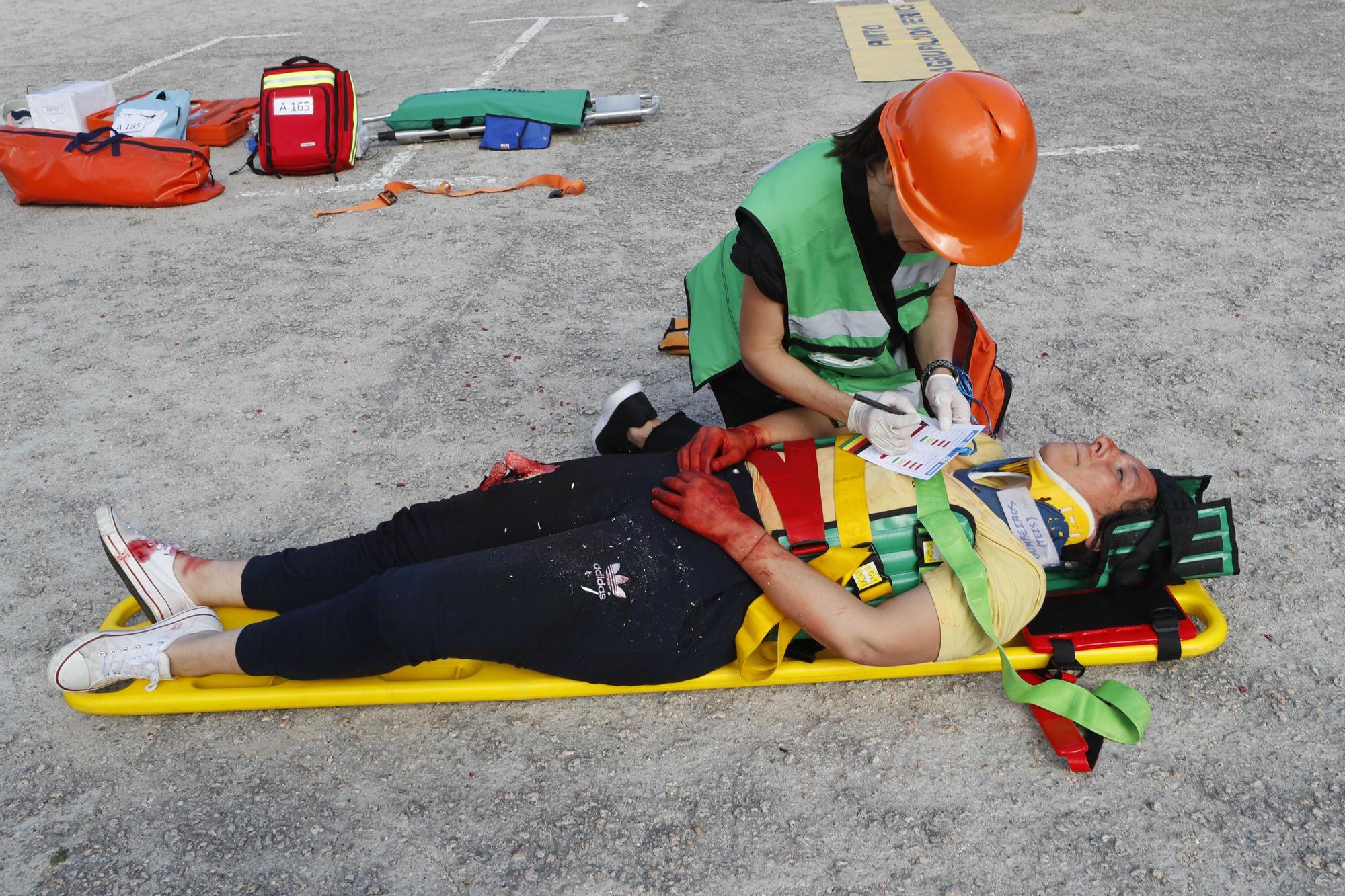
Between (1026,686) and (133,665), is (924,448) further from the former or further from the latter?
(133,665)

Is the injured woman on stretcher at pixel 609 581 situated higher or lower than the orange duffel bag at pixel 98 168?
higher

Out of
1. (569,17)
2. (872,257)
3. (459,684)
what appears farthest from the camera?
(569,17)

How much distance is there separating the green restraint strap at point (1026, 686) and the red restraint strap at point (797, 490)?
271 mm

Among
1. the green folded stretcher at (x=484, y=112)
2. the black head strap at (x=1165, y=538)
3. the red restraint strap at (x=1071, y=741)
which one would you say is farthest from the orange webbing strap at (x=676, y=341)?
the green folded stretcher at (x=484, y=112)

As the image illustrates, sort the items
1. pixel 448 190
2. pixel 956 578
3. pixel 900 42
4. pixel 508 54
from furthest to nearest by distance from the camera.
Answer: pixel 508 54
pixel 900 42
pixel 448 190
pixel 956 578

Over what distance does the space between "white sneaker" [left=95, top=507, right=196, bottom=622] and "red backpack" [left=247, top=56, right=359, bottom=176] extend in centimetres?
443

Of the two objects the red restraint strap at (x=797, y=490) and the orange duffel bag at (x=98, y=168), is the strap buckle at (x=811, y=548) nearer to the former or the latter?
the red restraint strap at (x=797, y=490)

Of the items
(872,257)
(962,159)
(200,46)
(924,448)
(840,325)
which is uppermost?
(962,159)

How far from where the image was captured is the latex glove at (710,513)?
2.52m

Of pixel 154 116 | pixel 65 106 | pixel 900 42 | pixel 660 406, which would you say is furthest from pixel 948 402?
pixel 900 42

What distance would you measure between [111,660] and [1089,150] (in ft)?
20.3

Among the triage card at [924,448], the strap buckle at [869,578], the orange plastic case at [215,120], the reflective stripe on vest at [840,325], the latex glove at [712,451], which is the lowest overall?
the orange plastic case at [215,120]

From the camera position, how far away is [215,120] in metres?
7.51

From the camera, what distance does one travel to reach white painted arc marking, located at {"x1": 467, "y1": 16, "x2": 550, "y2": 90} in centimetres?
867
